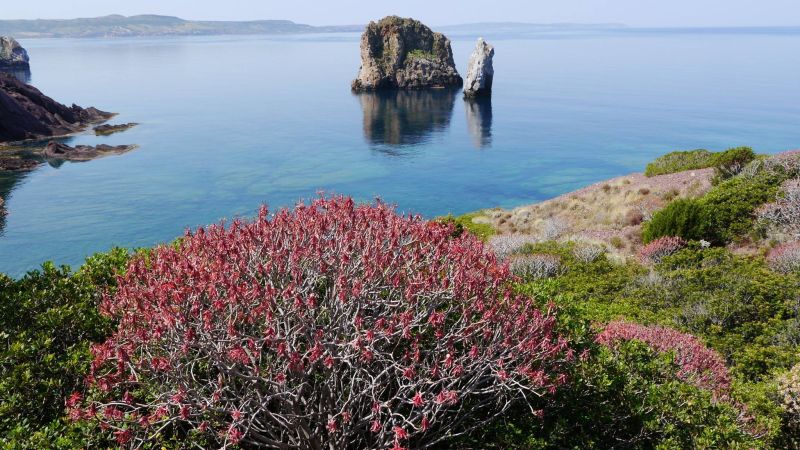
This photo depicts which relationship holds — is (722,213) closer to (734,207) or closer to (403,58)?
(734,207)

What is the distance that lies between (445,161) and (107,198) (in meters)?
39.4

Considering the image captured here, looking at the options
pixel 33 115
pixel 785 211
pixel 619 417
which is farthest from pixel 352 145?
pixel 619 417

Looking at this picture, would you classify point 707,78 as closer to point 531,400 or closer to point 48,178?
point 48,178

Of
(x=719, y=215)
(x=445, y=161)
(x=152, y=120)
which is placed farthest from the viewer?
(x=152, y=120)

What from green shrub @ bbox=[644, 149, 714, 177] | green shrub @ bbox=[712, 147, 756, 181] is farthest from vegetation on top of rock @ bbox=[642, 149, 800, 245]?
green shrub @ bbox=[644, 149, 714, 177]

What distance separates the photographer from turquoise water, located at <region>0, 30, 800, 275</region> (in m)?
53.2

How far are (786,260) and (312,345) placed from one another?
57.8 feet

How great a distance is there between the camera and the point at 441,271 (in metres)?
8.89

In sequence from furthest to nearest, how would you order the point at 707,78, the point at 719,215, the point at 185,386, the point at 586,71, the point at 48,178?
the point at 586,71, the point at 707,78, the point at 48,178, the point at 719,215, the point at 185,386

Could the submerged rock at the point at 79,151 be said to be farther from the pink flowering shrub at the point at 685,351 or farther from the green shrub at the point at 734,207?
the pink flowering shrub at the point at 685,351

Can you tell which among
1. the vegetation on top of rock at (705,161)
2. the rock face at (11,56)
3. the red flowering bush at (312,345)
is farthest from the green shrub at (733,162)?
the rock face at (11,56)

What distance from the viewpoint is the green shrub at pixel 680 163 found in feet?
131

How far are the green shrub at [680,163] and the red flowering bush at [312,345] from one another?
3695 centimetres

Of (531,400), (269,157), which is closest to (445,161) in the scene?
(269,157)
